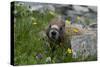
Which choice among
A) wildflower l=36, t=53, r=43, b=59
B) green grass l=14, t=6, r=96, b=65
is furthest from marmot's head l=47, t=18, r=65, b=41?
wildflower l=36, t=53, r=43, b=59

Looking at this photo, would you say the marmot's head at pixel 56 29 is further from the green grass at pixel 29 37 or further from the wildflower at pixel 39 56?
the wildflower at pixel 39 56

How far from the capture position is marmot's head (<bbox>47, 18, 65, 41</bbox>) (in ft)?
7.36

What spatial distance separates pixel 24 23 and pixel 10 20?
0.14m

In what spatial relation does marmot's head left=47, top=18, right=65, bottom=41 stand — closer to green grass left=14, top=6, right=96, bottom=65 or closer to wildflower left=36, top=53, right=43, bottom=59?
green grass left=14, top=6, right=96, bottom=65

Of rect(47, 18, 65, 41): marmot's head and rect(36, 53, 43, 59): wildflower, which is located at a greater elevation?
rect(47, 18, 65, 41): marmot's head

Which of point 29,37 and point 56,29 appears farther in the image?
point 56,29

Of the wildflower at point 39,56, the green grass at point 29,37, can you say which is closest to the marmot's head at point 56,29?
the green grass at point 29,37

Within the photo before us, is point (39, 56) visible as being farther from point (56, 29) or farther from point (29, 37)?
point (56, 29)

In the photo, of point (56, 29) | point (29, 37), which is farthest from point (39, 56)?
point (56, 29)

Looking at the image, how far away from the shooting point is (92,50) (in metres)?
2.42

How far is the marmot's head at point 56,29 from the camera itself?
88.4 inches

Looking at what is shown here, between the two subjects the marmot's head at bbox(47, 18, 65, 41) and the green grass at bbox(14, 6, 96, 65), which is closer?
the green grass at bbox(14, 6, 96, 65)

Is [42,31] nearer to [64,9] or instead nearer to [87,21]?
[64,9]

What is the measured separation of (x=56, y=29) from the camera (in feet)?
7.44
